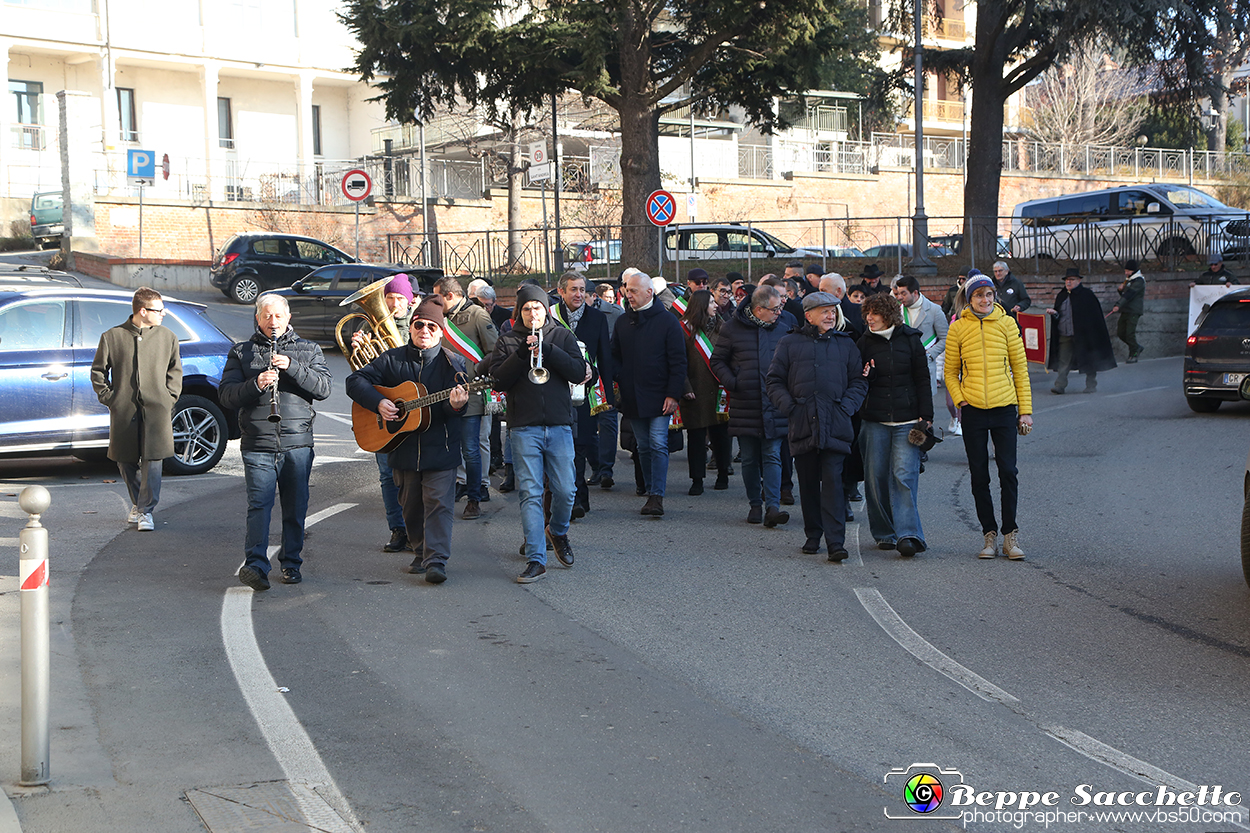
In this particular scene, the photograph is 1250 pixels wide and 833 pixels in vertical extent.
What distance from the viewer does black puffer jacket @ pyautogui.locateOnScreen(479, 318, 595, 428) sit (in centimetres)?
824

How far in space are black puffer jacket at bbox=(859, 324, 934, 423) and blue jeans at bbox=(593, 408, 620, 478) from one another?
3374 mm

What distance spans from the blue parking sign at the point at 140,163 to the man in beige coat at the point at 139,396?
989 inches

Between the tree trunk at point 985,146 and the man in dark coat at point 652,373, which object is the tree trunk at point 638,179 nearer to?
the tree trunk at point 985,146

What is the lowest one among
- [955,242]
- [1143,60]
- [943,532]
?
[943,532]

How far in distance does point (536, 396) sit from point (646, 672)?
2.57 meters

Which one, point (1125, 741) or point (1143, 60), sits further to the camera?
point (1143, 60)

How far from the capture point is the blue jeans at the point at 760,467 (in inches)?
401

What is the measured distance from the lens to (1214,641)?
6.71m

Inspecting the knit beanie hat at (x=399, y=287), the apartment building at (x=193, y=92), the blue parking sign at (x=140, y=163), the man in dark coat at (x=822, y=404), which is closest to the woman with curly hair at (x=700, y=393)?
the man in dark coat at (x=822, y=404)

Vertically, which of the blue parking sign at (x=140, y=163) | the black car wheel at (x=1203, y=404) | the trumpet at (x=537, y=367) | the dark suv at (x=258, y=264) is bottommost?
the black car wheel at (x=1203, y=404)

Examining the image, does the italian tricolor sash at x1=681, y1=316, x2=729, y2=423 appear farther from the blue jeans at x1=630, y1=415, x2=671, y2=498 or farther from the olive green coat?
the olive green coat

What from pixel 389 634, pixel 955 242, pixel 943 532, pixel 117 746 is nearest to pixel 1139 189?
pixel 955 242

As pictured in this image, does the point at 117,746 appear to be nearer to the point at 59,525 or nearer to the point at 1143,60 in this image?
the point at 59,525

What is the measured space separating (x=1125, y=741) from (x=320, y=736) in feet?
11.0
